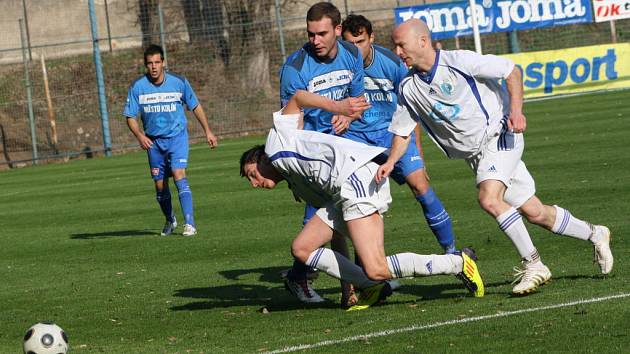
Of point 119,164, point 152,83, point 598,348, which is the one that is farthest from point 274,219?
point 119,164

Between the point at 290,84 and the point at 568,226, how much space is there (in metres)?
2.40

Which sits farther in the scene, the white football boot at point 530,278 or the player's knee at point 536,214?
the player's knee at point 536,214

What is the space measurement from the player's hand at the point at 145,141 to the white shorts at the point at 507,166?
687 centimetres

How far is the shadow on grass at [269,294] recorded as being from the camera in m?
8.48

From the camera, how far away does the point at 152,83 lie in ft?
48.8

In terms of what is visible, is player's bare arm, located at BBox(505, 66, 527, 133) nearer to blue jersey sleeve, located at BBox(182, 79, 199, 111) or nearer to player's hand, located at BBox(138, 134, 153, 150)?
player's hand, located at BBox(138, 134, 153, 150)

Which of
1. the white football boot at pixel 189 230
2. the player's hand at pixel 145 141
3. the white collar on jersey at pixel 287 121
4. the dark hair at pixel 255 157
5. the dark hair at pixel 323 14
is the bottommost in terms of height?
the white football boot at pixel 189 230

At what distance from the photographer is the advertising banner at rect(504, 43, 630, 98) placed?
3203 cm

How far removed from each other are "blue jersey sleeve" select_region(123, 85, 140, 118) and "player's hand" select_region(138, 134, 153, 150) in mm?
376

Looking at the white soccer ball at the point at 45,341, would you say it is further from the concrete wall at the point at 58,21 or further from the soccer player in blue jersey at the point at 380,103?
the concrete wall at the point at 58,21

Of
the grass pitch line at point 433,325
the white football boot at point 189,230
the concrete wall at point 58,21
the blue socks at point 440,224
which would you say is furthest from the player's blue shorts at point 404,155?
the concrete wall at point 58,21

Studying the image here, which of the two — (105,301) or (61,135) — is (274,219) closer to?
(105,301)

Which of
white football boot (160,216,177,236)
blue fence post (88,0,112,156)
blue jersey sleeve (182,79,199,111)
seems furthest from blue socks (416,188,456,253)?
blue fence post (88,0,112,156)

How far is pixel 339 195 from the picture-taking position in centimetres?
768
